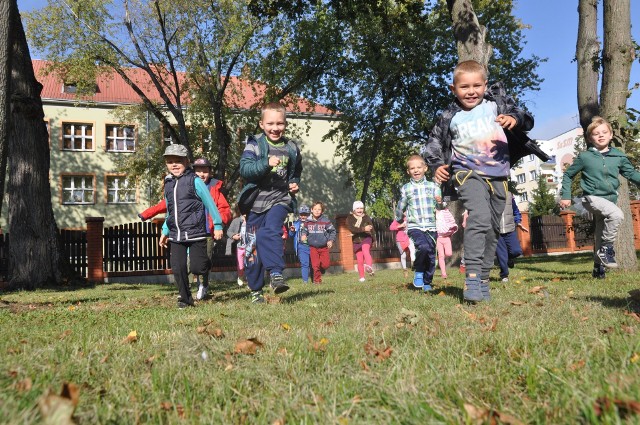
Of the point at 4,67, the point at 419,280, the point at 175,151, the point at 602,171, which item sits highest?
the point at 4,67

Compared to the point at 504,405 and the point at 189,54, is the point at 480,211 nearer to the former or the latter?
the point at 504,405

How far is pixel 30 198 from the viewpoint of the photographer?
12117 millimetres

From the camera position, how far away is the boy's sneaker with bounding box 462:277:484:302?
455cm

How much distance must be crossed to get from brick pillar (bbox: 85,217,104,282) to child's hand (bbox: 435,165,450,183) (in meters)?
15.2

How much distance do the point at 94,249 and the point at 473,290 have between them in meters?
16.0

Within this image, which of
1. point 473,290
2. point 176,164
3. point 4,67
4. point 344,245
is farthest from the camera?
point 344,245

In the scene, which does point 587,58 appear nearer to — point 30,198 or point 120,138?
point 30,198

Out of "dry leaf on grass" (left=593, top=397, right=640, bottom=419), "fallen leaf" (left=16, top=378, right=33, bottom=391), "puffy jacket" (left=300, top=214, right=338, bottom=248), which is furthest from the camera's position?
"puffy jacket" (left=300, top=214, right=338, bottom=248)

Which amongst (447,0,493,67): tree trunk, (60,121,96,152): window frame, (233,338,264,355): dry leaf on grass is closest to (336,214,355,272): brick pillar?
(447,0,493,67): tree trunk

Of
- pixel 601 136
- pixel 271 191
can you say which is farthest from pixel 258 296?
pixel 601 136

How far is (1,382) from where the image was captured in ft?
6.22

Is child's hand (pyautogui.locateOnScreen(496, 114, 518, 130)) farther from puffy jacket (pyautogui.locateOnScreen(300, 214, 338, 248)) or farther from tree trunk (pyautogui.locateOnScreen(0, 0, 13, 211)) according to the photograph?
puffy jacket (pyautogui.locateOnScreen(300, 214, 338, 248))

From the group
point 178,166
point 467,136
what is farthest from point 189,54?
point 467,136

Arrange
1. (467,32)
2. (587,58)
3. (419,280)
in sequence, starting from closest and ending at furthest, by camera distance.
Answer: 1. (419,280)
2. (587,58)
3. (467,32)
